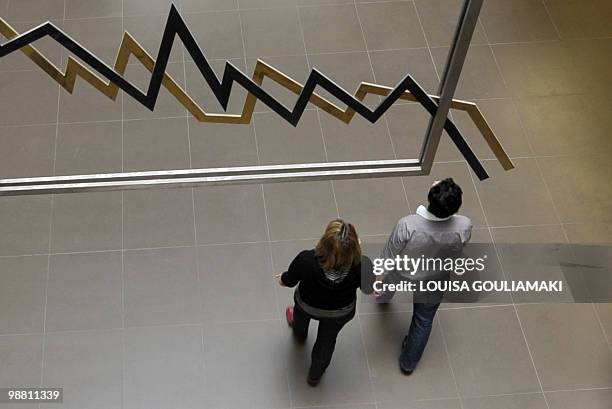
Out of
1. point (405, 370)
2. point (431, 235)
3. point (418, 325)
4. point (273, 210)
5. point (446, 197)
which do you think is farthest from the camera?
point (273, 210)

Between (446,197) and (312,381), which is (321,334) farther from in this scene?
(446,197)

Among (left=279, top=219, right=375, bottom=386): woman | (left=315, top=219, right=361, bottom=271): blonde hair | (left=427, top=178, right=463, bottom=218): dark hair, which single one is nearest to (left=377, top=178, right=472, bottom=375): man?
(left=427, top=178, right=463, bottom=218): dark hair

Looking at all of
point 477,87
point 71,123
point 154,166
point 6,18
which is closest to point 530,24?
point 477,87

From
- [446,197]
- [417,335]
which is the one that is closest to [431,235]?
[446,197]

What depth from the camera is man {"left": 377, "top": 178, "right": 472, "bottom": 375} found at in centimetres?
354

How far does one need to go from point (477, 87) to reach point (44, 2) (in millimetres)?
3061

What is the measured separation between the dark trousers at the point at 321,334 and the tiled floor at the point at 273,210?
5.0 inches

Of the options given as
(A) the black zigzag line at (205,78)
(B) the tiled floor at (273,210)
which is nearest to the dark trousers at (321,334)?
(B) the tiled floor at (273,210)

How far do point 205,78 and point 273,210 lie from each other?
1.39 meters

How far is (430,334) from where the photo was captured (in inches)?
172

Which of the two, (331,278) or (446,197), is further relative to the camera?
(446,197)

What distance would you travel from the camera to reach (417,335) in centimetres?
407

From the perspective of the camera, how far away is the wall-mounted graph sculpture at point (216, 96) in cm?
336

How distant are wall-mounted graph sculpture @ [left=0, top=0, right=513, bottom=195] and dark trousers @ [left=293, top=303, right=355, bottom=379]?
28.4 inches
